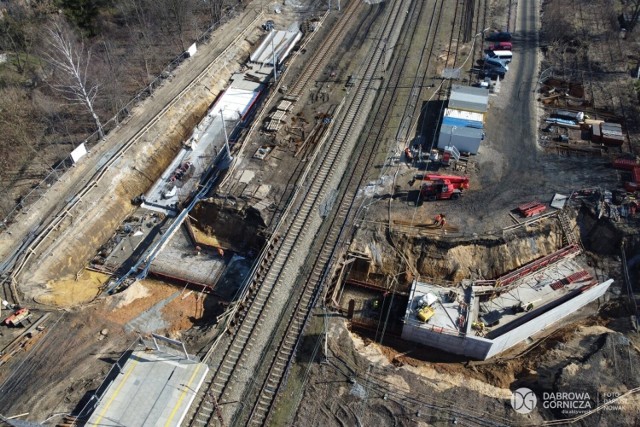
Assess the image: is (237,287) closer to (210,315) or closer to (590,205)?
(210,315)

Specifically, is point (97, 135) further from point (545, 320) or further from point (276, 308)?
point (545, 320)

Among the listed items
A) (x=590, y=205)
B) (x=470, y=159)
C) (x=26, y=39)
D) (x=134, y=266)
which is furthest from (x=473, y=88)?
(x=26, y=39)

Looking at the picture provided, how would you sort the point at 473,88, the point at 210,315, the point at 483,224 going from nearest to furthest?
1. the point at 210,315
2. the point at 483,224
3. the point at 473,88

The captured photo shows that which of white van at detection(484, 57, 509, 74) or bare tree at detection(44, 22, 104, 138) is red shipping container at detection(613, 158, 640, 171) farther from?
bare tree at detection(44, 22, 104, 138)

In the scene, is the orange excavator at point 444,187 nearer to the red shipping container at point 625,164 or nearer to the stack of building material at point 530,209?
the stack of building material at point 530,209

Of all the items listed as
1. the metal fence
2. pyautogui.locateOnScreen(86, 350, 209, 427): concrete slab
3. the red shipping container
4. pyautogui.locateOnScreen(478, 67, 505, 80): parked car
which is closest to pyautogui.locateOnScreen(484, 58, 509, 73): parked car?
pyautogui.locateOnScreen(478, 67, 505, 80): parked car
